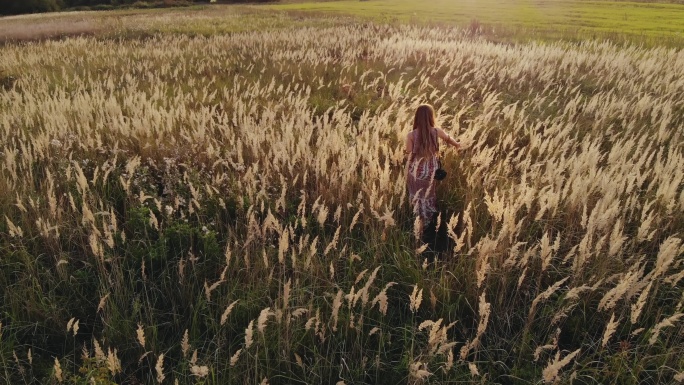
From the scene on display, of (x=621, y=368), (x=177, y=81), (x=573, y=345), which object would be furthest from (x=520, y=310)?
(x=177, y=81)

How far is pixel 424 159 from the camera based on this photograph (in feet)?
11.6

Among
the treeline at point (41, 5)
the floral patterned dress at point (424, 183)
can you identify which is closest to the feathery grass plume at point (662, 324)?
the floral patterned dress at point (424, 183)

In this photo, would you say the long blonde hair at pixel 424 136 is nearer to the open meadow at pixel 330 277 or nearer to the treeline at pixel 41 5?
the open meadow at pixel 330 277

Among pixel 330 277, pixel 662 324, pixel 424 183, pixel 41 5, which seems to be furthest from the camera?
pixel 41 5

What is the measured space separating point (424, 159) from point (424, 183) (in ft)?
0.74

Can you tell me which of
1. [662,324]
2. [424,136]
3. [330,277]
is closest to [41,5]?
[424,136]

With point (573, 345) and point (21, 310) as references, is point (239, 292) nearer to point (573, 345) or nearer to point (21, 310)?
point (21, 310)

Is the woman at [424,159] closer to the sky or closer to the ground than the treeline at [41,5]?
closer to the ground

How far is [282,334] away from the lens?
2.24 metres

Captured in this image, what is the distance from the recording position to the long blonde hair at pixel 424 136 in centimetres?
356

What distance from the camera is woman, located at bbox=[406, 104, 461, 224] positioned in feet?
11.2

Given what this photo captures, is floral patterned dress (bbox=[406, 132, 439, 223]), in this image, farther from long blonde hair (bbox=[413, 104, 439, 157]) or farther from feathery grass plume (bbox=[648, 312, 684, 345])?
feathery grass plume (bbox=[648, 312, 684, 345])

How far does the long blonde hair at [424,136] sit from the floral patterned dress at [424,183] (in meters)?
0.06

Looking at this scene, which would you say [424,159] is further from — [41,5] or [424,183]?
[41,5]
